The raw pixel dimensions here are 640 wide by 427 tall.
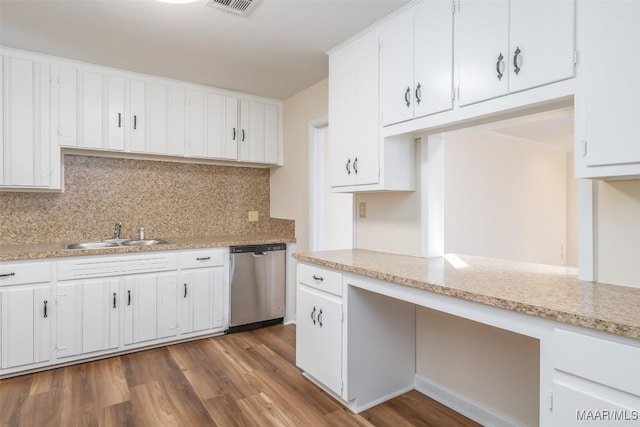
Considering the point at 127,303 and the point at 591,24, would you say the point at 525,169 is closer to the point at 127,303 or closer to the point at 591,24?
the point at 591,24

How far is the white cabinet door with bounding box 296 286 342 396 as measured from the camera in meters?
2.15

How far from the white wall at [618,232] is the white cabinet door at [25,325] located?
3431 mm

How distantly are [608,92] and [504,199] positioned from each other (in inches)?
100

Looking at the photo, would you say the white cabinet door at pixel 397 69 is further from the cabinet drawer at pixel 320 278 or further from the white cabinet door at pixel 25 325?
the white cabinet door at pixel 25 325

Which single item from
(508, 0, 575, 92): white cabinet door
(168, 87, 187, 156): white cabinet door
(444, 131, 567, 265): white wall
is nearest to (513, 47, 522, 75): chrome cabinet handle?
(508, 0, 575, 92): white cabinet door

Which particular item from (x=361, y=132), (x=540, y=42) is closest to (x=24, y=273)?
(x=361, y=132)

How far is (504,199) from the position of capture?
3.64 metres

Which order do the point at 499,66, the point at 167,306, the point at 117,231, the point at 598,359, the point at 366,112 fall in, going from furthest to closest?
the point at 117,231, the point at 167,306, the point at 366,112, the point at 499,66, the point at 598,359

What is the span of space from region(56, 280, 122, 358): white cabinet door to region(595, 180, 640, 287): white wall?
3.19 m

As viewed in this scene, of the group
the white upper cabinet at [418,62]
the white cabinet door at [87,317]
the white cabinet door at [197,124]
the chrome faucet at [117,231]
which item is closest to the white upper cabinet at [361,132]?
the white upper cabinet at [418,62]

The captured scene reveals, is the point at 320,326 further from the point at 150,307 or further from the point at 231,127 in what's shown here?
the point at 231,127

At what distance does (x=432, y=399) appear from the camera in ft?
7.46

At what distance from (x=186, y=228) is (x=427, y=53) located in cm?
291

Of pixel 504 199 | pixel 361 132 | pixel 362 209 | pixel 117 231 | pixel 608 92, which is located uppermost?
pixel 361 132
